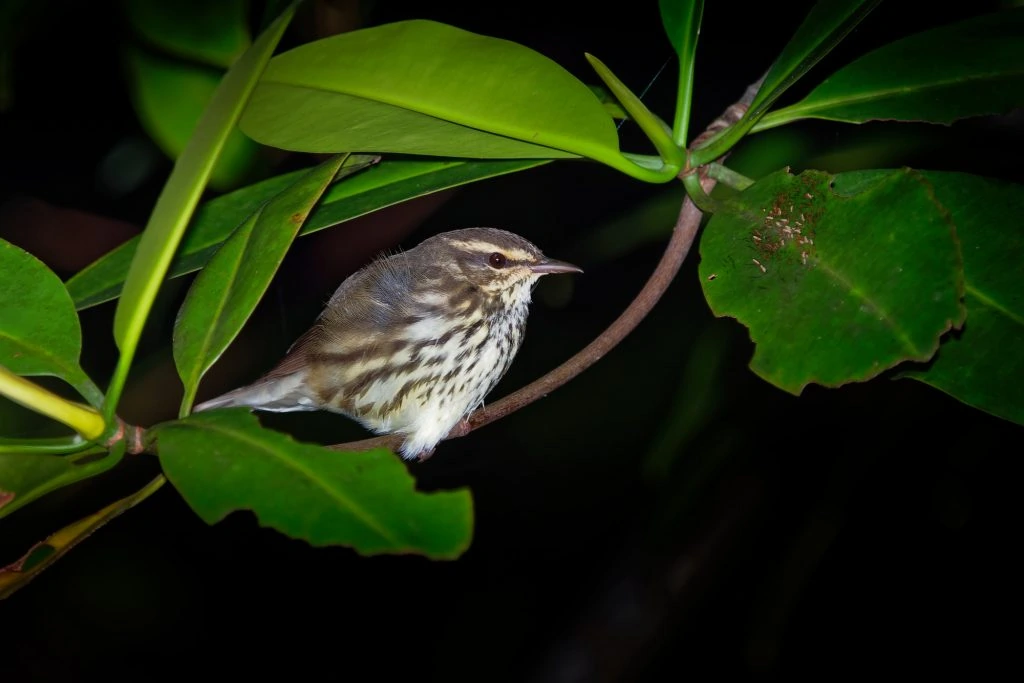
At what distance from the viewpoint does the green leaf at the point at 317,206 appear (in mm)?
1647

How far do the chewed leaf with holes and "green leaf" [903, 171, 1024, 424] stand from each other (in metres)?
0.18

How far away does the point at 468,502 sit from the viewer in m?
1.11

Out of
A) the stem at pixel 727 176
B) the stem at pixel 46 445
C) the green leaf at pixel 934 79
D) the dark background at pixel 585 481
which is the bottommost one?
the dark background at pixel 585 481

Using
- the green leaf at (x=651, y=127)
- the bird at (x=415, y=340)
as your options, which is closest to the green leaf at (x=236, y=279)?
the green leaf at (x=651, y=127)

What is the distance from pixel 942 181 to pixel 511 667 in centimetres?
287

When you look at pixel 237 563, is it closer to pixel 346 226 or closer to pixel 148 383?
pixel 148 383

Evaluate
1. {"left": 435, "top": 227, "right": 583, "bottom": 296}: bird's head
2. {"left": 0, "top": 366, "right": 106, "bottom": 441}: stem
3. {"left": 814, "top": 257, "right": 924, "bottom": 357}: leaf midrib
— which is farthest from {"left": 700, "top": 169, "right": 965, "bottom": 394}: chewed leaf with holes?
{"left": 0, "top": 366, "right": 106, "bottom": 441}: stem

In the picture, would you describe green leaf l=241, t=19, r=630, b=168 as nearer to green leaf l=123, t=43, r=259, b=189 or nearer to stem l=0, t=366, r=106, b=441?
stem l=0, t=366, r=106, b=441

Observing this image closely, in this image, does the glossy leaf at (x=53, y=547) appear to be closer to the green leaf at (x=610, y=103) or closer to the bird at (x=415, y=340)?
the bird at (x=415, y=340)

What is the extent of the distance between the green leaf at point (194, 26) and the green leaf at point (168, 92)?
101 mm

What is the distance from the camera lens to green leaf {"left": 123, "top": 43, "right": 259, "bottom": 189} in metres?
2.07

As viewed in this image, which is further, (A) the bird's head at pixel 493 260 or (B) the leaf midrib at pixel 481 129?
(A) the bird's head at pixel 493 260

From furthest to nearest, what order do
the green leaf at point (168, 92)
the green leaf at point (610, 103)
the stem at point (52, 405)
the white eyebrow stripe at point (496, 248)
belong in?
the white eyebrow stripe at point (496, 248)
the green leaf at point (168, 92)
the green leaf at point (610, 103)
the stem at point (52, 405)

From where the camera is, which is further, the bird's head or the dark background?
the dark background
